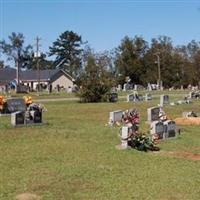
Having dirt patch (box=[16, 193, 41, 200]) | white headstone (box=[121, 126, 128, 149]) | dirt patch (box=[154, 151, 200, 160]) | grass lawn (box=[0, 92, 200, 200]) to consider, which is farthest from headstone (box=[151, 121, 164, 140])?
dirt patch (box=[16, 193, 41, 200])

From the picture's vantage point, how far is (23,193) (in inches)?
362

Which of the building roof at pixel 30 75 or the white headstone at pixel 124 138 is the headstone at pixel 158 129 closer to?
the white headstone at pixel 124 138

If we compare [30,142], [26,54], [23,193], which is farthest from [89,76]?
[26,54]

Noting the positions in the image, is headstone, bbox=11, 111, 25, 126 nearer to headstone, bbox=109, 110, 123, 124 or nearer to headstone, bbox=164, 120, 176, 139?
headstone, bbox=109, 110, 123, 124

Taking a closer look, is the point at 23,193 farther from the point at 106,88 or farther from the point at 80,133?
the point at 106,88

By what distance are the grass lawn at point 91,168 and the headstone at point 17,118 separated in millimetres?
1380

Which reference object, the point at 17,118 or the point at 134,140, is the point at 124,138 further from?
the point at 17,118

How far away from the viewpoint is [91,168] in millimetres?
11586

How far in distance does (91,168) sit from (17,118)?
826 cm

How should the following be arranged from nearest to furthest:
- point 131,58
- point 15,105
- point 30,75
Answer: point 15,105
point 131,58
point 30,75

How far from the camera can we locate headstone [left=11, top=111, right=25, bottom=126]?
62.9 feet

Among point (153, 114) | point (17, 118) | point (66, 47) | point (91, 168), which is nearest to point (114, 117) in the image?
point (153, 114)

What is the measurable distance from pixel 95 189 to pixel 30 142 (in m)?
5.99

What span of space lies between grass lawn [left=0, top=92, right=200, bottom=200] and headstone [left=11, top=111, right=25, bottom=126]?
4.53 feet
